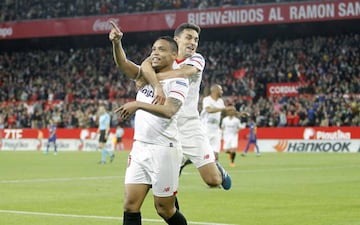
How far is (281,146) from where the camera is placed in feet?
137

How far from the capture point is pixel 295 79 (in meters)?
49.1

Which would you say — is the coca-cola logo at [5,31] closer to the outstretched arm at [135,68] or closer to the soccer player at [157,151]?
the outstretched arm at [135,68]

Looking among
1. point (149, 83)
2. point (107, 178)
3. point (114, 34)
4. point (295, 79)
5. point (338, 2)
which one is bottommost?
point (107, 178)

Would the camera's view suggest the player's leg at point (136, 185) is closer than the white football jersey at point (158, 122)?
Yes

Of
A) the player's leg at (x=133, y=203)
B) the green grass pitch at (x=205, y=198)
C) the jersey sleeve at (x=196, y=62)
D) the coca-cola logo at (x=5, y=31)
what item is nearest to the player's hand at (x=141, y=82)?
the player's leg at (x=133, y=203)

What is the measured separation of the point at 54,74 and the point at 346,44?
72.5ft

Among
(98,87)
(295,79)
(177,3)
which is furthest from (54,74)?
(295,79)

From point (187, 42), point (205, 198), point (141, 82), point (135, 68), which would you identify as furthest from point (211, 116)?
point (141, 82)

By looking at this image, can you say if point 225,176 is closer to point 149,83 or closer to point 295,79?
Result: point 149,83

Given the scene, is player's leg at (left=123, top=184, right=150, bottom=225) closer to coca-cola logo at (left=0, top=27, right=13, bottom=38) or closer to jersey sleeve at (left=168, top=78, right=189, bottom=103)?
jersey sleeve at (left=168, top=78, right=189, bottom=103)

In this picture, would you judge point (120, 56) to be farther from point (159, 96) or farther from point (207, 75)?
Result: point (207, 75)

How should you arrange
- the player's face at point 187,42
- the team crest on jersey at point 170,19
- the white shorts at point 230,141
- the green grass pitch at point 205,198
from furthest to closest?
the team crest on jersey at point 170,19 → the white shorts at point 230,141 → the green grass pitch at point 205,198 → the player's face at point 187,42

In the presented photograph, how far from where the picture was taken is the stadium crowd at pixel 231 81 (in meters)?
44.1

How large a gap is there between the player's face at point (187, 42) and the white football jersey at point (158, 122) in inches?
110
